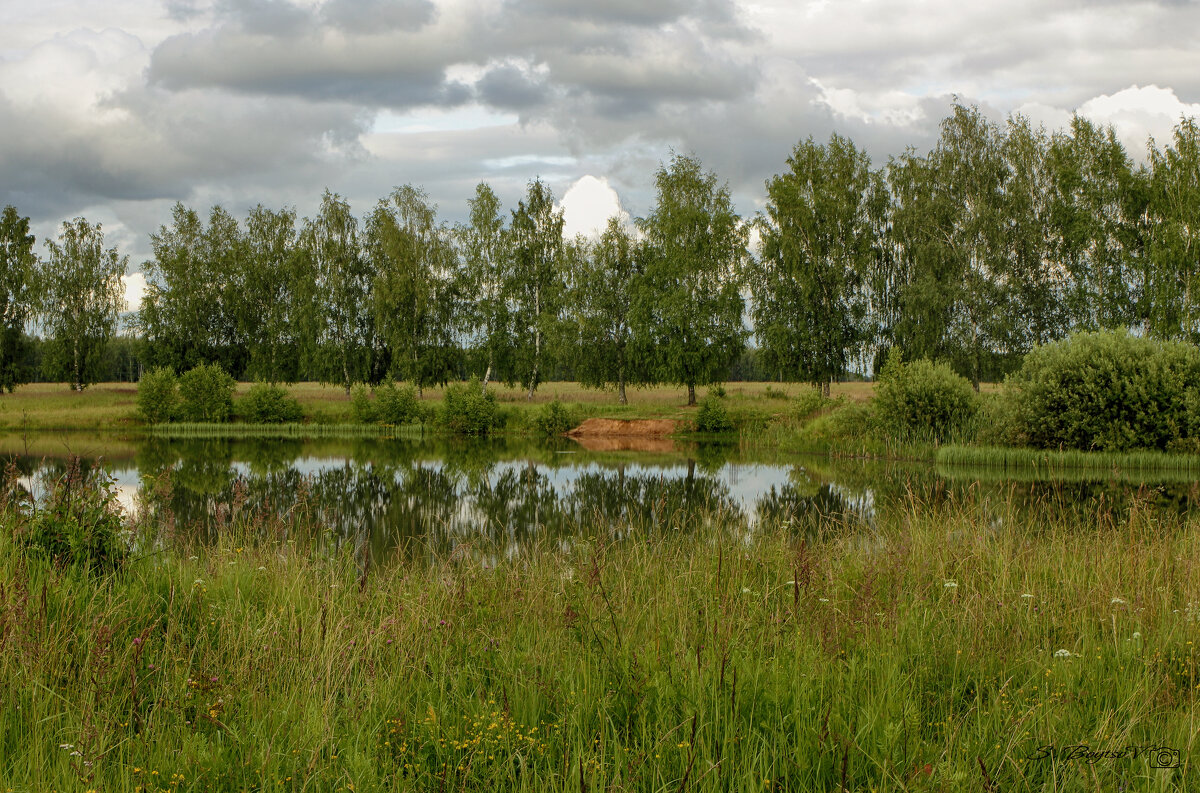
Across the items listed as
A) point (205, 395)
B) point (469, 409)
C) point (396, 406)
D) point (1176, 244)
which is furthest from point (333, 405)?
point (1176, 244)

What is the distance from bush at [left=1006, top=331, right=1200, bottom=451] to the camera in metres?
23.6

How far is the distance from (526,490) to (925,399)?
15.5 metres

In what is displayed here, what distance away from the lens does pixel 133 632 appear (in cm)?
493

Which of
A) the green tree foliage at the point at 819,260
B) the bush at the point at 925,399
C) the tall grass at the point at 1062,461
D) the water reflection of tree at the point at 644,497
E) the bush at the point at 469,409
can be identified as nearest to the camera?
the water reflection of tree at the point at 644,497

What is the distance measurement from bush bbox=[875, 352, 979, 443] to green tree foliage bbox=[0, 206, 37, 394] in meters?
48.6

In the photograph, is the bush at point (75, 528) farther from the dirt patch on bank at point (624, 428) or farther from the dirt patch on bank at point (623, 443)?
the dirt patch on bank at point (624, 428)

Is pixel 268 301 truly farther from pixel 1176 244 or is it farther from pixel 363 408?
pixel 1176 244

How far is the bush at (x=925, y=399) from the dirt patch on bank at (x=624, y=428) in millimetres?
13731

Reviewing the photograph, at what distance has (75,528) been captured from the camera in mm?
5785

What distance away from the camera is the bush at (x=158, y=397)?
4522 centimetres

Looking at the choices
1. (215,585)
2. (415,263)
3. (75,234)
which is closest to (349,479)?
(215,585)

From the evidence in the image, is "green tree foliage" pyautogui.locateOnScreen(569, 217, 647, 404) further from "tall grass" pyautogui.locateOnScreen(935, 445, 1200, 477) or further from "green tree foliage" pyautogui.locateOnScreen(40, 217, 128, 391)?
"green tree foliage" pyautogui.locateOnScreen(40, 217, 128, 391)

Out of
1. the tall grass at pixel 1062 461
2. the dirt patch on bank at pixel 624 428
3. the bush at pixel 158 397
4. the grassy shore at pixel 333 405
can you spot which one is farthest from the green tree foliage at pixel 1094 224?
the bush at pixel 158 397

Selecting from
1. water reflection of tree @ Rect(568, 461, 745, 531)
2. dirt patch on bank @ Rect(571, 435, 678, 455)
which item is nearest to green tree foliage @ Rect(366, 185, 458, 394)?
dirt patch on bank @ Rect(571, 435, 678, 455)
